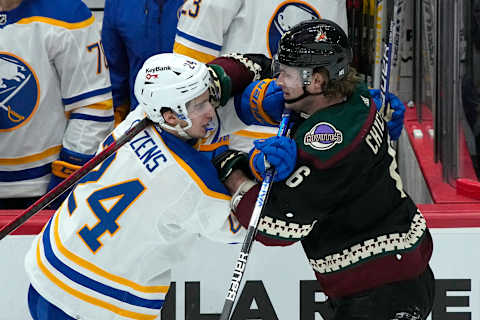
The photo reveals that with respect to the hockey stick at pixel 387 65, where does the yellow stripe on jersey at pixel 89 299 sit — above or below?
below

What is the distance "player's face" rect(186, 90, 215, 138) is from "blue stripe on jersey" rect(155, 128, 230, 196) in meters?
0.04

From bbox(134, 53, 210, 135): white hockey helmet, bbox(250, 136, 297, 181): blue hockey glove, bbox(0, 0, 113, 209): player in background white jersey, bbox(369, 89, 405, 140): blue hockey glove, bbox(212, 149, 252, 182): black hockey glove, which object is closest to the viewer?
bbox(250, 136, 297, 181): blue hockey glove

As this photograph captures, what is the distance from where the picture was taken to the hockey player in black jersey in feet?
7.14

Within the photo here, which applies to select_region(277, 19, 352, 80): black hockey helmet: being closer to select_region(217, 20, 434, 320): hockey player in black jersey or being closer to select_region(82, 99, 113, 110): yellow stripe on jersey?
select_region(217, 20, 434, 320): hockey player in black jersey

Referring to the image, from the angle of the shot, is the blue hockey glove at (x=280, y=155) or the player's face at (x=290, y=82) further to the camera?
the player's face at (x=290, y=82)

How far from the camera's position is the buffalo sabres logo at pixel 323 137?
2.15m

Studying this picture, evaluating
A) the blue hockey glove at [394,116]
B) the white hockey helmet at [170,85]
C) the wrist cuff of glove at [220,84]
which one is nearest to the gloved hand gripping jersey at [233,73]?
the wrist cuff of glove at [220,84]

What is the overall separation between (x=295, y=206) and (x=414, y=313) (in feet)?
1.56

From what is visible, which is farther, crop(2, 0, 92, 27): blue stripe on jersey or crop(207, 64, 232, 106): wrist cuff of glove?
crop(2, 0, 92, 27): blue stripe on jersey

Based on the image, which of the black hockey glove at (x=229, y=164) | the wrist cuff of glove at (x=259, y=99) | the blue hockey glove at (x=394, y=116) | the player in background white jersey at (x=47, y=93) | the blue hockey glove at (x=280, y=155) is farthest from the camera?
→ the player in background white jersey at (x=47, y=93)

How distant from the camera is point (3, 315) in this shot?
2.88 meters

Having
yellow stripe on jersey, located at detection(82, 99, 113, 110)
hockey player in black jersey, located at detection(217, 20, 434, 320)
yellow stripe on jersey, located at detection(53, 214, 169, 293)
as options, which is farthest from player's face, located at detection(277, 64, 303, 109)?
yellow stripe on jersey, located at detection(82, 99, 113, 110)

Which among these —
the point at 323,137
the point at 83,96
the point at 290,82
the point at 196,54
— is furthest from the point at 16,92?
the point at 323,137

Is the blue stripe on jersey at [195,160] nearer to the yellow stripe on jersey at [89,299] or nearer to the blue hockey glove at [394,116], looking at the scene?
the yellow stripe on jersey at [89,299]
